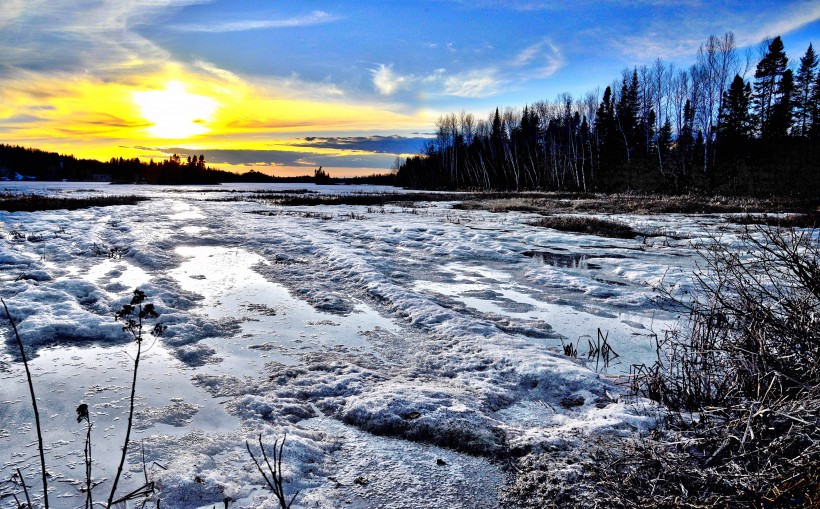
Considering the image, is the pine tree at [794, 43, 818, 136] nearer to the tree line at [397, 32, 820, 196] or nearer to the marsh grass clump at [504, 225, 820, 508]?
the tree line at [397, 32, 820, 196]

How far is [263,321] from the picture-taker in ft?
20.6

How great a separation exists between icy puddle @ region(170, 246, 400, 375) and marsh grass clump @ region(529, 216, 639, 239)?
1176cm

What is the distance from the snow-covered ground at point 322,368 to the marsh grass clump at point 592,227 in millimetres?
4842

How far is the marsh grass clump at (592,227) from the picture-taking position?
51.7ft

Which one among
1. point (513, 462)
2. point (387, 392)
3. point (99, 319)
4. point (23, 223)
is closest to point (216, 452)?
point (387, 392)

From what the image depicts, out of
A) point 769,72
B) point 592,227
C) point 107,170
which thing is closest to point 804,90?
point 769,72

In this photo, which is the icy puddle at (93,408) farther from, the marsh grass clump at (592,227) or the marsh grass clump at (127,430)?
the marsh grass clump at (592,227)

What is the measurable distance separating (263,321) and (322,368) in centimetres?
199

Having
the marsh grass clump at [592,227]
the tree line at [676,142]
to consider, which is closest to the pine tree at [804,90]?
the tree line at [676,142]

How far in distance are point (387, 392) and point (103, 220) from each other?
18107 millimetres

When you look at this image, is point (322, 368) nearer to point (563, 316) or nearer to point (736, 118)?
point (563, 316)

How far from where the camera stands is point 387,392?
408 cm

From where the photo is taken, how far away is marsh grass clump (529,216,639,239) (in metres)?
15.8

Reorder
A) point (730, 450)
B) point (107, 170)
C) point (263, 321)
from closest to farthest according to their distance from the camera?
1. point (730, 450)
2. point (263, 321)
3. point (107, 170)
